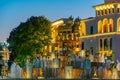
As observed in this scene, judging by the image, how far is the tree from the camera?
82.6m

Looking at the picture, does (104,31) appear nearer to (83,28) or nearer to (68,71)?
(83,28)

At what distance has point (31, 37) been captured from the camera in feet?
274

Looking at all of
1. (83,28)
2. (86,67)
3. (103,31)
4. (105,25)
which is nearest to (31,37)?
(103,31)

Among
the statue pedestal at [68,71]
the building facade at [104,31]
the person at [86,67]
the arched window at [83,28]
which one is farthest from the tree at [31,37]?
the statue pedestal at [68,71]

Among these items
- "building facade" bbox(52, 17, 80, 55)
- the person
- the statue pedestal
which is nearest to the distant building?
"building facade" bbox(52, 17, 80, 55)

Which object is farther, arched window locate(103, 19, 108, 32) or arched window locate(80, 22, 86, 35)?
arched window locate(80, 22, 86, 35)

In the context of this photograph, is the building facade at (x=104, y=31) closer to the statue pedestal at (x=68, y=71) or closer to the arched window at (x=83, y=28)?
the arched window at (x=83, y=28)

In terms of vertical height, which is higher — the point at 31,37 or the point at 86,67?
the point at 31,37

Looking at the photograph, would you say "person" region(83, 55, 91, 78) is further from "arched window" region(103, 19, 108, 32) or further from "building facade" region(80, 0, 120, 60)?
"arched window" region(103, 19, 108, 32)

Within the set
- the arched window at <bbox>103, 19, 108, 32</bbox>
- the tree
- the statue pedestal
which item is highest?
the arched window at <bbox>103, 19, 108, 32</bbox>

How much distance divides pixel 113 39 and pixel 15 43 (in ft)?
49.2

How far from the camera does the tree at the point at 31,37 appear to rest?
82.6 metres

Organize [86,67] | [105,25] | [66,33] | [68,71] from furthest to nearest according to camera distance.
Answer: [66,33]
[105,25]
[86,67]
[68,71]

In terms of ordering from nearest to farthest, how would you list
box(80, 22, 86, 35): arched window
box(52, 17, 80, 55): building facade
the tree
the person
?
the person → the tree → box(80, 22, 86, 35): arched window → box(52, 17, 80, 55): building facade
